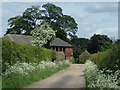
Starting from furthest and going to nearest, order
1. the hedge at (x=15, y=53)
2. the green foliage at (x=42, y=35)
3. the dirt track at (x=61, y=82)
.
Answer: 1. the green foliage at (x=42, y=35)
2. the hedge at (x=15, y=53)
3. the dirt track at (x=61, y=82)

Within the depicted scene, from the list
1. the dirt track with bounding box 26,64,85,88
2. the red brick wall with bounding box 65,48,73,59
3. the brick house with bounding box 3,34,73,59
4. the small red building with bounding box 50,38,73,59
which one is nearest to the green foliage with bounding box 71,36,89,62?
the red brick wall with bounding box 65,48,73,59

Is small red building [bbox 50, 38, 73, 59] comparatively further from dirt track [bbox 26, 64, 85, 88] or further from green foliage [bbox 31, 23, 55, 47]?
dirt track [bbox 26, 64, 85, 88]

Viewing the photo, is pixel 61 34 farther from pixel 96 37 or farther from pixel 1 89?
pixel 1 89

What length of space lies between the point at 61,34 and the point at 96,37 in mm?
9692

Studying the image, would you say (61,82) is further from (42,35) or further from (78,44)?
(78,44)

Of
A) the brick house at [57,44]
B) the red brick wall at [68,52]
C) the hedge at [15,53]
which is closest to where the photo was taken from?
the hedge at [15,53]

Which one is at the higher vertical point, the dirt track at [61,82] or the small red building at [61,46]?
the small red building at [61,46]

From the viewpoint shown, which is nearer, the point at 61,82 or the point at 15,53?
the point at 61,82

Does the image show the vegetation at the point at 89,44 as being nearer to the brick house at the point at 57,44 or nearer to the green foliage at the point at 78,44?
the green foliage at the point at 78,44

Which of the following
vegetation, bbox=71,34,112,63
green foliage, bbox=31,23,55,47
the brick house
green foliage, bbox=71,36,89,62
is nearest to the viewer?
green foliage, bbox=31,23,55,47

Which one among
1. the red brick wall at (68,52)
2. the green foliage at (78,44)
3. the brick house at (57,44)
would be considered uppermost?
the green foliage at (78,44)

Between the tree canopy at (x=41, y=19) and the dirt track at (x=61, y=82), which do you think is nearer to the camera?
the dirt track at (x=61, y=82)

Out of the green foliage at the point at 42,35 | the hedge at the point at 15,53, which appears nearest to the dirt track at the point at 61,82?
the hedge at the point at 15,53

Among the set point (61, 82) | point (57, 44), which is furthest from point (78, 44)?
point (61, 82)
